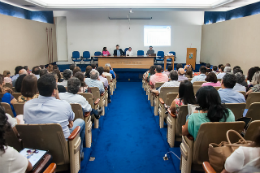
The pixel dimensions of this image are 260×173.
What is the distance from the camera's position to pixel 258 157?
46.9 inches

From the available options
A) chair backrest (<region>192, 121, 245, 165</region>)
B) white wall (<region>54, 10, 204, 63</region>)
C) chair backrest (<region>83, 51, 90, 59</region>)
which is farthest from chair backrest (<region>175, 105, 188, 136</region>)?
white wall (<region>54, 10, 204, 63</region>)

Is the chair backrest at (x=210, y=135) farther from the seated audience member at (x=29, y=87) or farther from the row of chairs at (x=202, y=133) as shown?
the seated audience member at (x=29, y=87)

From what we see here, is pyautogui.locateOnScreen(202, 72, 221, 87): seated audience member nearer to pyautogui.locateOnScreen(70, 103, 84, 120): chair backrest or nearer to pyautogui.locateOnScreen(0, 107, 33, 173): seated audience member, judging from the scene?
pyautogui.locateOnScreen(70, 103, 84, 120): chair backrest

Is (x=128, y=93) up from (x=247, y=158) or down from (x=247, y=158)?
down

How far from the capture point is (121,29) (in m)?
11.2

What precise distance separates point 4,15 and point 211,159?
8241 mm

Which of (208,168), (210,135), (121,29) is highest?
(121,29)

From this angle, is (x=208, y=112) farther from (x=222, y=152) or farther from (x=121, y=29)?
(x=121, y=29)

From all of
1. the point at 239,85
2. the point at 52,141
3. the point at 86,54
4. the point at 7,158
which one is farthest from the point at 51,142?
the point at 86,54

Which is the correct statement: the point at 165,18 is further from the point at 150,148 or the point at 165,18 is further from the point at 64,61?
the point at 150,148

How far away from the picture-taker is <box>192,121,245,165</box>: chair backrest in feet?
5.60

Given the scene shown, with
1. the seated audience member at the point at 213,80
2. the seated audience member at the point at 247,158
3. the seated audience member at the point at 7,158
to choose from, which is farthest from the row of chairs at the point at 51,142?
the seated audience member at the point at 213,80

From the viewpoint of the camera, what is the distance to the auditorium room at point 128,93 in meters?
1.74

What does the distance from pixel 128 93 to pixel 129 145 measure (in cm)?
349
